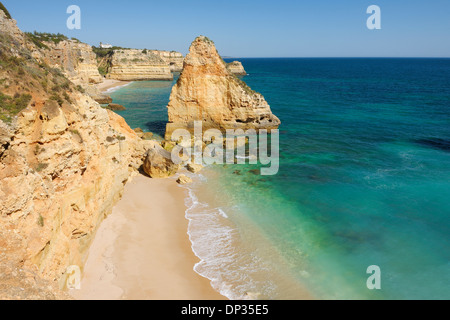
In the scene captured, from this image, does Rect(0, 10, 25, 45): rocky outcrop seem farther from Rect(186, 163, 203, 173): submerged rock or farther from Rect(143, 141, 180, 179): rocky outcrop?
Rect(186, 163, 203, 173): submerged rock

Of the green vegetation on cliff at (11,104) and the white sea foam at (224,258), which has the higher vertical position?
the green vegetation on cliff at (11,104)

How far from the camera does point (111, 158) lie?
14578 mm

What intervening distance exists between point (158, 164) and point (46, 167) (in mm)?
11164

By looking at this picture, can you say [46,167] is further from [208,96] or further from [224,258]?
[208,96]

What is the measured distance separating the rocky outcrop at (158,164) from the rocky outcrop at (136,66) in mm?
69206

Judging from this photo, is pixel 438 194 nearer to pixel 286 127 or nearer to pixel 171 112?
pixel 286 127

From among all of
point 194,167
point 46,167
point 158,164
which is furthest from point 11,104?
point 194,167

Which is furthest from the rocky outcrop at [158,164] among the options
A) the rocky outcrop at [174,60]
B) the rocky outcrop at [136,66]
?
the rocky outcrop at [174,60]

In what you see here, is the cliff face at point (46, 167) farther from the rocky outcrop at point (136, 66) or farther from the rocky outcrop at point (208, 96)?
the rocky outcrop at point (136, 66)

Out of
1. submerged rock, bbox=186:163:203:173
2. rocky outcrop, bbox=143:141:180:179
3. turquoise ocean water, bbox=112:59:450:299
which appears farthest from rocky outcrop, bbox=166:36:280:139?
rocky outcrop, bbox=143:141:180:179

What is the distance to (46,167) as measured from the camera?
920cm

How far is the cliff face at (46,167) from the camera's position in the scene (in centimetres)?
750

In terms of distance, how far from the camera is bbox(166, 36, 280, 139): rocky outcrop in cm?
2833
